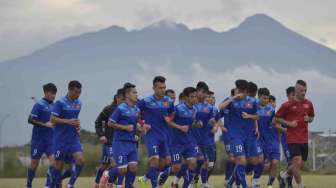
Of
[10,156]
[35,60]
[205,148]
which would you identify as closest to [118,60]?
[35,60]

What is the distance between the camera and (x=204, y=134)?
1933 centimetres

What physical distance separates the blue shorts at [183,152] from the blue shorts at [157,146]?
16.3 inches

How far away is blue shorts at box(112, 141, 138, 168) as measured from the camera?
1539 centimetres

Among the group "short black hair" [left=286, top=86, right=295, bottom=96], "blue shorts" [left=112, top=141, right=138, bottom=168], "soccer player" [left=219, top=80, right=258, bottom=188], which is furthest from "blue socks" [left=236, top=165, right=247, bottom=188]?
"short black hair" [left=286, top=86, right=295, bottom=96]

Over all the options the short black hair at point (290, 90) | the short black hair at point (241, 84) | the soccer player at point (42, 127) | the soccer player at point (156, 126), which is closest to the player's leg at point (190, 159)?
the soccer player at point (156, 126)

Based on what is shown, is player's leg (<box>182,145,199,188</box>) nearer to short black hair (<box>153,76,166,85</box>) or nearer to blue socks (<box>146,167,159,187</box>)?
blue socks (<box>146,167,159,187</box>)

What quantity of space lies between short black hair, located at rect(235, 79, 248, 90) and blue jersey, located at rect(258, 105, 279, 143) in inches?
74.0

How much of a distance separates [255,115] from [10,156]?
2243cm


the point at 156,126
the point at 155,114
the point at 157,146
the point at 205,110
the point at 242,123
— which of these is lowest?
the point at 157,146

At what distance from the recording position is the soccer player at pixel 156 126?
16.2 metres

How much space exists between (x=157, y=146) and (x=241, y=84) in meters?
2.28

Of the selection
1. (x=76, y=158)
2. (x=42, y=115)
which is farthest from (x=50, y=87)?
(x=76, y=158)

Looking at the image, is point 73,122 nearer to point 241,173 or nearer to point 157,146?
point 157,146

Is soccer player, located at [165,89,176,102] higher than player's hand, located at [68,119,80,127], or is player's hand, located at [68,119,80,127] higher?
soccer player, located at [165,89,176,102]
